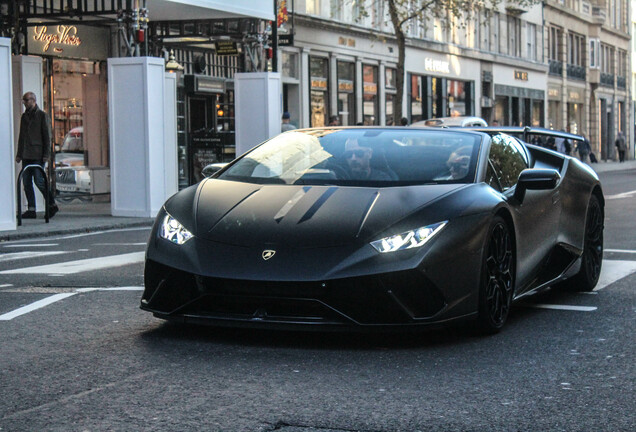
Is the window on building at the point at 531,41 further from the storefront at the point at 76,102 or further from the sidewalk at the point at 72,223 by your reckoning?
the sidewalk at the point at 72,223

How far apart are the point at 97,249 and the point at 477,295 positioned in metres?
7.38

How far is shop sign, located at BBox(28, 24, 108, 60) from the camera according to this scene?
23078 millimetres

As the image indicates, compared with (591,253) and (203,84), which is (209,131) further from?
(591,253)

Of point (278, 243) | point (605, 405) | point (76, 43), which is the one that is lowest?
point (605, 405)

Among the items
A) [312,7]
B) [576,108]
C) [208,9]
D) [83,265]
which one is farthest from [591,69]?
[83,265]

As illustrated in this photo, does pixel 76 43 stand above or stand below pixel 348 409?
above

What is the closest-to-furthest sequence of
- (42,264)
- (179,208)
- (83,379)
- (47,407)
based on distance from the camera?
(47,407)
(83,379)
(179,208)
(42,264)

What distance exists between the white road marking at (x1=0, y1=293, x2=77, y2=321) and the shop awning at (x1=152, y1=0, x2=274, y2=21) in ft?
47.1

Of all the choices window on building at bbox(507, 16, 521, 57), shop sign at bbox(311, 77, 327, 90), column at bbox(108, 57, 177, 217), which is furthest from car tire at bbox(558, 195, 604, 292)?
window on building at bbox(507, 16, 521, 57)

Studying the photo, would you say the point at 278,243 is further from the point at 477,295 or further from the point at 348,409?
the point at 348,409

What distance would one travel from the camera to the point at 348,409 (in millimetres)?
4984

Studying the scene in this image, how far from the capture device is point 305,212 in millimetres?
6625

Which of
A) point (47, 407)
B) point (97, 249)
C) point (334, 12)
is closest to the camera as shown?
point (47, 407)

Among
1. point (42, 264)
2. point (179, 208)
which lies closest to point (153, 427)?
point (179, 208)
